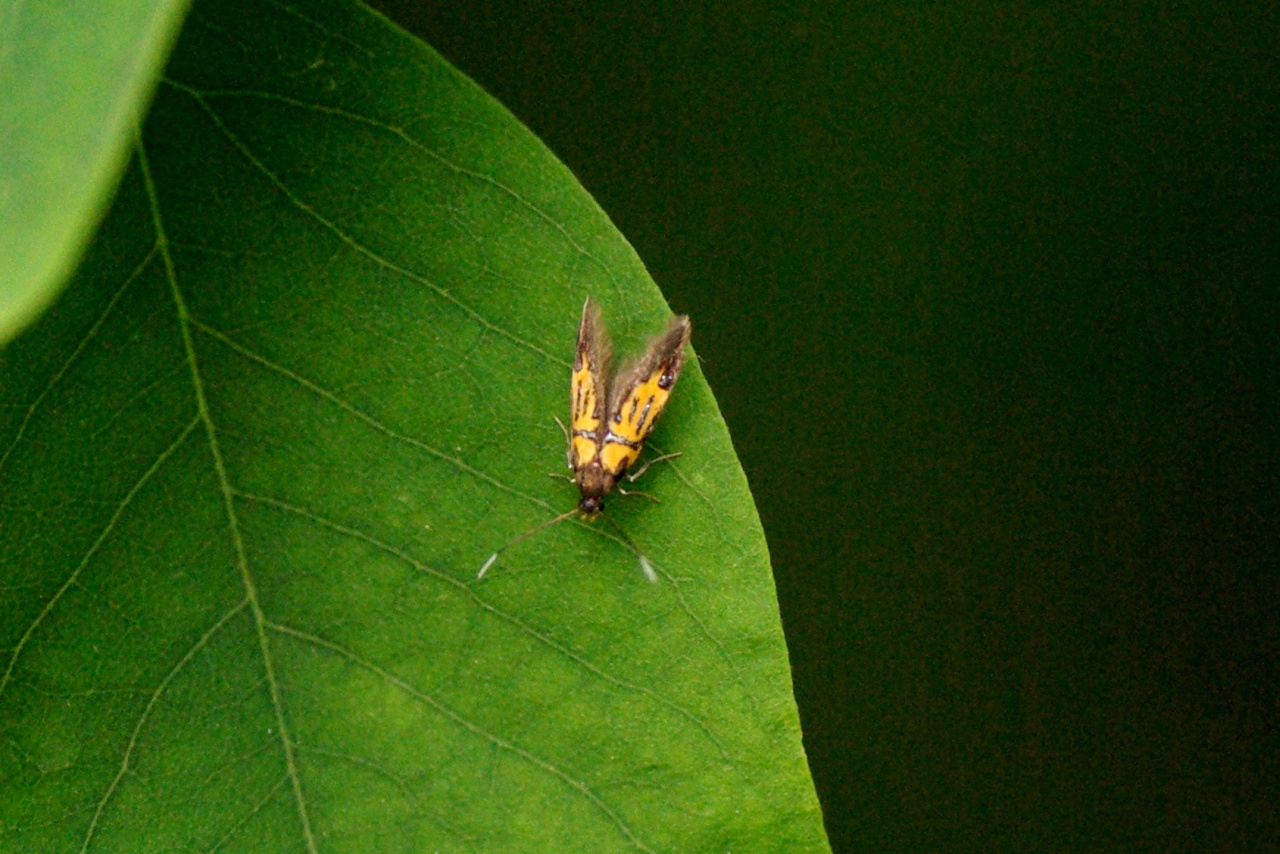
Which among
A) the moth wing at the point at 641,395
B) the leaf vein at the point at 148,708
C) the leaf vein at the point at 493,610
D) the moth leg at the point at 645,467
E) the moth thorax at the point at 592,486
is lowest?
the leaf vein at the point at 148,708

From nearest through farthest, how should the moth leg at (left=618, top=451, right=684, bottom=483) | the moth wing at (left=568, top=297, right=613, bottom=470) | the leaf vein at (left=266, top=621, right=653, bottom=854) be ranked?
the leaf vein at (left=266, top=621, right=653, bottom=854) < the moth wing at (left=568, top=297, right=613, bottom=470) < the moth leg at (left=618, top=451, right=684, bottom=483)

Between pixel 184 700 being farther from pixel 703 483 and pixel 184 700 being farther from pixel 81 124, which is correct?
pixel 81 124

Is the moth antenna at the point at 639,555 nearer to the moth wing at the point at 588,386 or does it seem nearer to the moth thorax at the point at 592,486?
the moth thorax at the point at 592,486

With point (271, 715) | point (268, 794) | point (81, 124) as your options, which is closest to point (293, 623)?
point (271, 715)

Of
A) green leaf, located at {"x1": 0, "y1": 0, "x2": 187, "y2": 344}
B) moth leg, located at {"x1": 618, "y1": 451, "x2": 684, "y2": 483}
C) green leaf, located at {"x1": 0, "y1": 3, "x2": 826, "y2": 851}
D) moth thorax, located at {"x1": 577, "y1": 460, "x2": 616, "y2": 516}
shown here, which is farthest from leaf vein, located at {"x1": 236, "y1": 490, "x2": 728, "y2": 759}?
green leaf, located at {"x1": 0, "y1": 0, "x2": 187, "y2": 344}

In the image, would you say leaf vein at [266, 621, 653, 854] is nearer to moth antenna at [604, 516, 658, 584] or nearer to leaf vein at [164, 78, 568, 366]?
moth antenna at [604, 516, 658, 584]

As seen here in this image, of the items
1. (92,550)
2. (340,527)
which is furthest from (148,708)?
(340,527)

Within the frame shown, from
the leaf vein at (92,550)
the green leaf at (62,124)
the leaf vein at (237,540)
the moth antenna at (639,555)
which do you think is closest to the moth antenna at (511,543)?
the moth antenna at (639,555)
